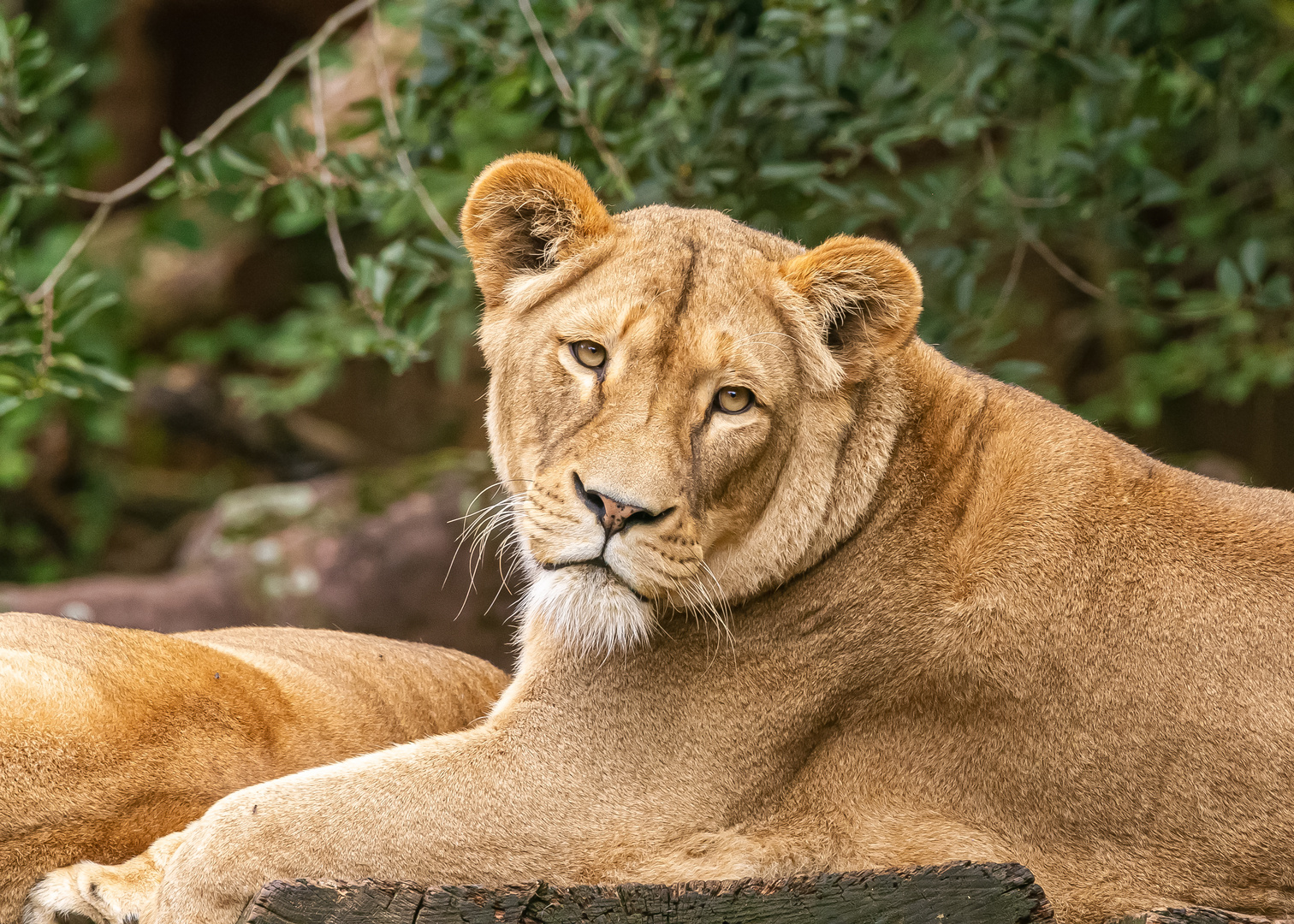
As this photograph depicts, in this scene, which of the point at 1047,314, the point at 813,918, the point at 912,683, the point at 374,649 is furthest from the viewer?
the point at 1047,314

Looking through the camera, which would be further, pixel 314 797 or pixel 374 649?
pixel 374 649

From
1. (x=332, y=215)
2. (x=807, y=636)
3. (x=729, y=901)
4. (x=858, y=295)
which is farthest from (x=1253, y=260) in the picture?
(x=729, y=901)

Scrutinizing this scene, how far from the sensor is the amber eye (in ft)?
9.63

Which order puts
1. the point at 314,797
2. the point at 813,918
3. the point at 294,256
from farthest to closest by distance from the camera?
the point at 294,256 → the point at 314,797 → the point at 813,918

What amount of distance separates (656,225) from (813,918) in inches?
70.5

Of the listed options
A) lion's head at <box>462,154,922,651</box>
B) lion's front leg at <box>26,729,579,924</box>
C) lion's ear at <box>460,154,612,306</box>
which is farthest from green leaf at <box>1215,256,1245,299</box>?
lion's front leg at <box>26,729,579,924</box>

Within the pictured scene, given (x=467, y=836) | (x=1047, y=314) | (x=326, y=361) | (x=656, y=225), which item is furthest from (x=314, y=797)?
(x=1047, y=314)

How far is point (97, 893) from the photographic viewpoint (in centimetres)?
250

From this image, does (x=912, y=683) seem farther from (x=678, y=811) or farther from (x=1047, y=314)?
(x=1047, y=314)

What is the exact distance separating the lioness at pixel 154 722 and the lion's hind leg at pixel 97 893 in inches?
1.3

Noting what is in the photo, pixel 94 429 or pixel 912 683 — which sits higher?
pixel 912 683

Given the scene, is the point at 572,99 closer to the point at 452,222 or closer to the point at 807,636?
the point at 452,222

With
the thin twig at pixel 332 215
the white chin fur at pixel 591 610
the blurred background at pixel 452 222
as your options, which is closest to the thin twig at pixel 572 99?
the blurred background at pixel 452 222

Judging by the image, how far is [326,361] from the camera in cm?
786
